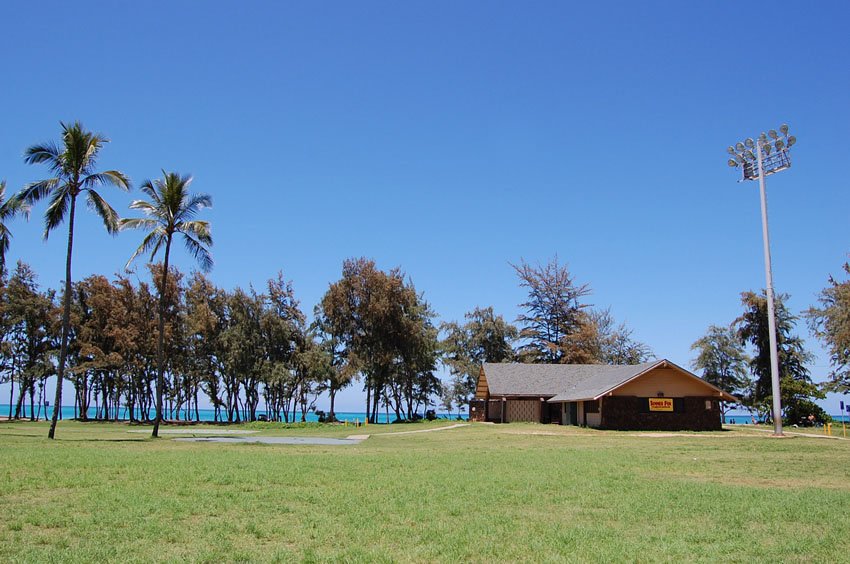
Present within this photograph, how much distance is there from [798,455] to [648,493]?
11905mm

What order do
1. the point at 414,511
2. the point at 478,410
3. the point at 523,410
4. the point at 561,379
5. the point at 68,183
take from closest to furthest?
1. the point at 414,511
2. the point at 68,183
3. the point at 523,410
4. the point at 561,379
5. the point at 478,410

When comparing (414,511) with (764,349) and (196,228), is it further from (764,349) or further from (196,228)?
(764,349)

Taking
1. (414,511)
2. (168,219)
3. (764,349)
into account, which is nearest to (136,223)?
(168,219)

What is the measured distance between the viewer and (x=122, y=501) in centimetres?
1018

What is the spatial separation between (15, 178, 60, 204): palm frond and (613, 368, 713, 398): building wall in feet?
105

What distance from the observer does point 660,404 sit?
3956 centimetres

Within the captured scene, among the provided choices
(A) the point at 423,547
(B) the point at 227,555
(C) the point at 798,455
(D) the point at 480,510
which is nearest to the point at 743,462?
(C) the point at 798,455

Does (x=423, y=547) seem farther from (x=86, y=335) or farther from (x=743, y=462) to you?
(x=86, y=335)

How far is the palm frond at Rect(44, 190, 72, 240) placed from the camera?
27.2 m

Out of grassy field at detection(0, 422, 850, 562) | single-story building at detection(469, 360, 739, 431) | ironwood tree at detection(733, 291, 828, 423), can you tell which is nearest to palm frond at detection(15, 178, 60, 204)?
grassy field at detection(0, 422, 850, 562)

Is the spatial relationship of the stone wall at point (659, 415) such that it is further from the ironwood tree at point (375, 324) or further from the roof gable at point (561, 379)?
the ironwood tree at point (375, 324)

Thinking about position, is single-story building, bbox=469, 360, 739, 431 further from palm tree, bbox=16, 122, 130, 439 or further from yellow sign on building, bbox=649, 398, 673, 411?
palm tree, bbox=16, 122, 130, 439

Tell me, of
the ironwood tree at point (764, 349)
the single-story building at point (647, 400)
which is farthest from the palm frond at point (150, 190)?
the ironwood tree at point (764, 349)

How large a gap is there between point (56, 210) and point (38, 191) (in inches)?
41.8
